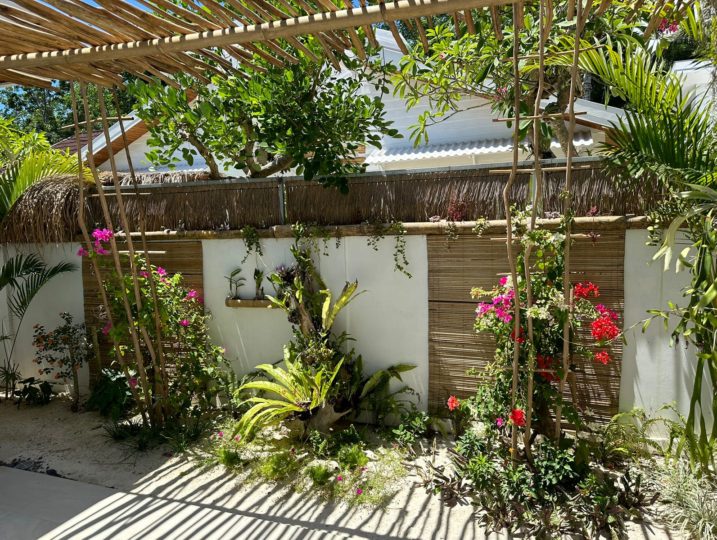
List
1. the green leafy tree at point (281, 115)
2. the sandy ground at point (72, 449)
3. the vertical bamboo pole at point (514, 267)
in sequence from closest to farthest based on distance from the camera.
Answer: the vertical bamboo pole at point (514, 267), the sandy ground at point (72, 449), the green leafy tree at point (281, 115)

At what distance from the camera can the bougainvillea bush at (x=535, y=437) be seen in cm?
292

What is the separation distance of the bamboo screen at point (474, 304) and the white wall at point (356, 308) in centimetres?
11

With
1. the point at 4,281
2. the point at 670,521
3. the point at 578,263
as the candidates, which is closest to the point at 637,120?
the point at 578,263

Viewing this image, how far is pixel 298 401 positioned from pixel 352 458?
602 mm

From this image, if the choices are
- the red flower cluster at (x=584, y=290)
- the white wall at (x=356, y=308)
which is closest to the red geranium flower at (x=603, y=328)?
the red flower cluster at (x=584, y=290)

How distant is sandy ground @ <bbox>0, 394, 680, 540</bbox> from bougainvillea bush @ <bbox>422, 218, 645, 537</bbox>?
17 centimetres

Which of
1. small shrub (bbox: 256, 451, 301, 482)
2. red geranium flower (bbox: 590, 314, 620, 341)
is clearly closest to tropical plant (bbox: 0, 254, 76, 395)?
small shrub (bbox: 256, 451, 301, 482)

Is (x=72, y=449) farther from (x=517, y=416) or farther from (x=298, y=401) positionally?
(x=517, y=416)

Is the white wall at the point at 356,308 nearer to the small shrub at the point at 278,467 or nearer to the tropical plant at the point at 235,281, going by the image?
the tropical plant at the point at 235,281

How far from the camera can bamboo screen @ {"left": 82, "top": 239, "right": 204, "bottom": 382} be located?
4820mm

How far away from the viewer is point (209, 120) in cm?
461

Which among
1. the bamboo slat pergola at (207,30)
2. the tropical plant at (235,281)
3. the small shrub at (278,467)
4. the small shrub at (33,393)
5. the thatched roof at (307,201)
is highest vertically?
the bamboo slat pergola at (207,30)

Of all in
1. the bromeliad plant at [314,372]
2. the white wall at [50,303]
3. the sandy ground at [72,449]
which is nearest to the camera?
the sandy ground at [72,449]

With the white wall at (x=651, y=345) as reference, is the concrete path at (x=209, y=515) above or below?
below
